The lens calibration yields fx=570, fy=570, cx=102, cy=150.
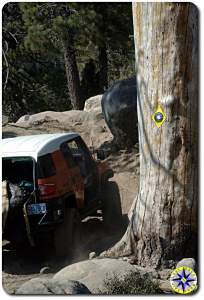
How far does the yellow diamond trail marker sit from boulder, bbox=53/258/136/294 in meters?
1.65

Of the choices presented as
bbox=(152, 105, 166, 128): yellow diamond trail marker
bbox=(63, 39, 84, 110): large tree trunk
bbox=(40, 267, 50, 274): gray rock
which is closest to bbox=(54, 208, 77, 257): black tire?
bbox=(40, 267, 50, 274): gray rock

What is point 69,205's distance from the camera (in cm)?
731

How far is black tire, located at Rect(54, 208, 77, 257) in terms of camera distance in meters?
7.11

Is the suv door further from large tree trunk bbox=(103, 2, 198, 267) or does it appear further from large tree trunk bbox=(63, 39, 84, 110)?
large tree trunk bbox=(63, 39, 84, 110)

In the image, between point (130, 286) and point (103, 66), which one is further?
point (103, 66)

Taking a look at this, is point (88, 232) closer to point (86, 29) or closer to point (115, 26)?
point (86, 29)

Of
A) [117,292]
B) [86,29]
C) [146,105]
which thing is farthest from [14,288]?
[86,29]

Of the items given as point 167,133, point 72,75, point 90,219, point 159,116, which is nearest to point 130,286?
point 167,133

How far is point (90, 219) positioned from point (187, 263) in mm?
2329

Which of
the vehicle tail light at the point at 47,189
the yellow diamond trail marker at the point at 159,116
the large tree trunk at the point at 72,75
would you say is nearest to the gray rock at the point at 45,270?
the vehicle tail light at the point at 47,189

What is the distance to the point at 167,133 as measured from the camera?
636 centimetres

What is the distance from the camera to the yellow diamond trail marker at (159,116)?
6.37m

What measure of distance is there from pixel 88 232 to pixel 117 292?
2089 mm

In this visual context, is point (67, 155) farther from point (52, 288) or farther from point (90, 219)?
point (52, 288)
